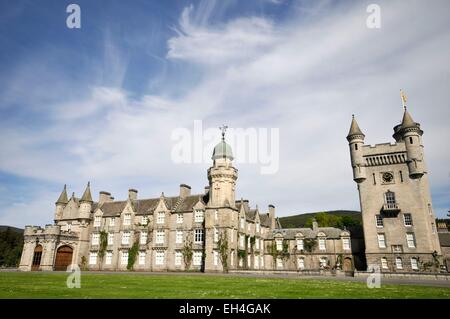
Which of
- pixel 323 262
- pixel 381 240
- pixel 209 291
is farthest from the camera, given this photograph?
pixel 323 262

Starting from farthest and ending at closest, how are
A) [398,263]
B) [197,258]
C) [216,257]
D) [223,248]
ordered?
[197,258] < [216,257] < [398,263] < [223,248]

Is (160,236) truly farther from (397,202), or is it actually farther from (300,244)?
(397,202)

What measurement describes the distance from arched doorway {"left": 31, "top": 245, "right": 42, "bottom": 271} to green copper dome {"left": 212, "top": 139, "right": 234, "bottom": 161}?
29708mm

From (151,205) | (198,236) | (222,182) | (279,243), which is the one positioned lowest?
(279,243)

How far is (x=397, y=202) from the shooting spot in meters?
45.5

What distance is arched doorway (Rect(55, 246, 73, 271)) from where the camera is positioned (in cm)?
4947

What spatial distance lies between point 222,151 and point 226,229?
11725 mm

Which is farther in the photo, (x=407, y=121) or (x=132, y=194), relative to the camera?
(x=132, y=194)

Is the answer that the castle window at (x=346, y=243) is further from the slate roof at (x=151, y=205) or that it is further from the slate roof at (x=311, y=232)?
the slate roof at (x=151, y=205)

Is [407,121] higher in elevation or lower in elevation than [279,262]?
higher

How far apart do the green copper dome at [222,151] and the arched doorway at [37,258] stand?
97.5 feet

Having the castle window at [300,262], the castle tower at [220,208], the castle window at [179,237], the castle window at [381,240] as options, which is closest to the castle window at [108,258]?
the castle window at [179,237]

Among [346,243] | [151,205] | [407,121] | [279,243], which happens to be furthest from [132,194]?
[407,121]
